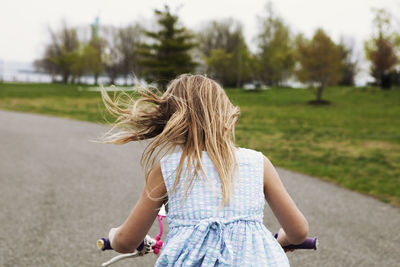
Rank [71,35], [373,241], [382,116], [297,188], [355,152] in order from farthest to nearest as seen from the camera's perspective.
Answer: [71,35]
[382,116]
[355,152]
[297,188]
[373,241]

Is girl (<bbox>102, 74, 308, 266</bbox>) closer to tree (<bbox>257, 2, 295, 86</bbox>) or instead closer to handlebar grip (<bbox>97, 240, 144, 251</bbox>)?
handlebar grip (<bbox>97, 240, 144, 251</bbox>)

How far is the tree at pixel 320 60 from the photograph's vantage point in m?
28.9

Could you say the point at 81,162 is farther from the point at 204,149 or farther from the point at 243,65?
the point at 243,65

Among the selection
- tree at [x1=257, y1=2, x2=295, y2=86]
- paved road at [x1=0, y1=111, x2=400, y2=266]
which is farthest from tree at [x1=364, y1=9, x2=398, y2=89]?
paved road at [x1=0, y1=111, x2=400, y2=266]

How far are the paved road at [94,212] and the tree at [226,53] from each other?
42.1 meters

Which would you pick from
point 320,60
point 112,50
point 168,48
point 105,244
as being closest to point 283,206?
point 105,244

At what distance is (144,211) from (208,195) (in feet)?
0.84

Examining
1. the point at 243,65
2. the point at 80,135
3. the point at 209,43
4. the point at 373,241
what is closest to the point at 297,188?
the point at 373,241

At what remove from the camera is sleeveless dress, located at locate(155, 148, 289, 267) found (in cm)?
158

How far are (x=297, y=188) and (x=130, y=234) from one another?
17.5 ft

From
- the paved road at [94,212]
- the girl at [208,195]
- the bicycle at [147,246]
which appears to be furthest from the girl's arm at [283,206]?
the paved road at [94,212]

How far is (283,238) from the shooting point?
180 cm

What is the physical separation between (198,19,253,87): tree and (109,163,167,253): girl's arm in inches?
1881

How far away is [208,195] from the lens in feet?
5.33
